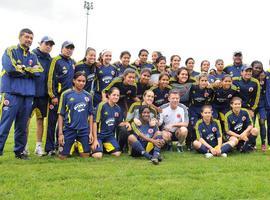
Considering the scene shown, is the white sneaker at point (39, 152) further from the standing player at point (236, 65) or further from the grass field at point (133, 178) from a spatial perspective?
the standing player at point (236, 65)

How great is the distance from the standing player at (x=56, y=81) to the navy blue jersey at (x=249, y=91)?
13.9 ft

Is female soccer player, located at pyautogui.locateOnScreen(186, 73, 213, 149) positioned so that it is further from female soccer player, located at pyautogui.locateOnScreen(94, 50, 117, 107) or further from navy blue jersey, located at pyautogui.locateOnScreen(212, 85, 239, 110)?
female soccer player, located at pyautogui.locateOnScreen(94, 50, 117, 107)

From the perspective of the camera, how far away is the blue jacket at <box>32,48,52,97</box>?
7.43m

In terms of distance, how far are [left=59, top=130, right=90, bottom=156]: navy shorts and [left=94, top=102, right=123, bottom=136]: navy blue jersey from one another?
538mm

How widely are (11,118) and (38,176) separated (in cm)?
159

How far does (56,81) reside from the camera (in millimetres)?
7586

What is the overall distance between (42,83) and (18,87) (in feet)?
3.11

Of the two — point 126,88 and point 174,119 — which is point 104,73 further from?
point 174,119

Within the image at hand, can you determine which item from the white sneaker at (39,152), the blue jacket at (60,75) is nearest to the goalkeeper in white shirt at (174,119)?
the blue jacket at (60,75)

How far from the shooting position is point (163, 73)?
8641mm

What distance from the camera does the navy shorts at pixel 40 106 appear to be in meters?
7.57

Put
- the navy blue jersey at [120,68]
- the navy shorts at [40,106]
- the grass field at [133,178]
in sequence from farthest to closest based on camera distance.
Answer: the navy blue jersey at [120,68] → the navy shorts at [40,106] → the grass field at [133,178]

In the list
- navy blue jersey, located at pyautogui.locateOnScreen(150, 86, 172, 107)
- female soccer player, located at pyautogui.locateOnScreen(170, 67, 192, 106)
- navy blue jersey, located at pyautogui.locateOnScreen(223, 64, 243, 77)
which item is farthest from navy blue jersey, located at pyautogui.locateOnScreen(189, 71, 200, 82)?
navy blue jersey, located at pyautogui.locateOnScreen(223, 64, 243, 77)

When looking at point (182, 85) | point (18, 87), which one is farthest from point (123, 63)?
point (18, 87)
